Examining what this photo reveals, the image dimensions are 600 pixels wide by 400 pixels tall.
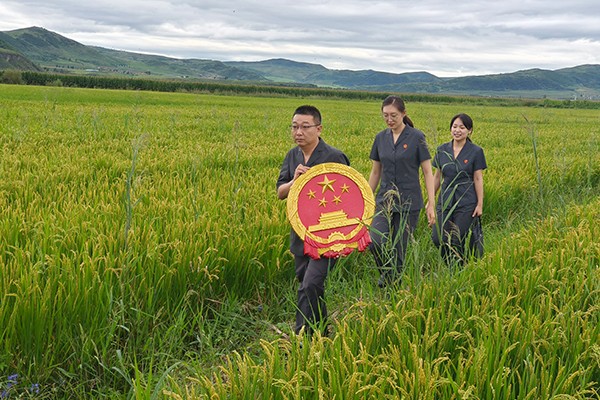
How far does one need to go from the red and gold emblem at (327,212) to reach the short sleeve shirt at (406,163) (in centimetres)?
141

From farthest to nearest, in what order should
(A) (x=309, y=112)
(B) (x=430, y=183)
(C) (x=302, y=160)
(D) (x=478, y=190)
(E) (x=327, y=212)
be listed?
(D) (x=478, y=190), (B) (x=430, y=183), (C) (x=302, y=160), (A) (x=309, y=112), (E) (x=327, y=212)

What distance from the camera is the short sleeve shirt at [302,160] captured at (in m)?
3.99

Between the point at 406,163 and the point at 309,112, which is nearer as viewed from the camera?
the point at 309,112

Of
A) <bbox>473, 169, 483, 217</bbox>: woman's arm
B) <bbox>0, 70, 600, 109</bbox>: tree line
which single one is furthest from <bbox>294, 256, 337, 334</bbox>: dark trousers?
<bbox>0, 70, 600, 109</bbox>: tree line

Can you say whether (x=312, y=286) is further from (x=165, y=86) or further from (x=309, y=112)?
(x=165, y=86)

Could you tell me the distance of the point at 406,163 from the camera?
5.21 metres

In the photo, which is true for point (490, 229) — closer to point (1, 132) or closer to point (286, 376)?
point (286, 376)

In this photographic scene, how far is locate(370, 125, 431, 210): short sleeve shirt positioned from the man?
1.20m

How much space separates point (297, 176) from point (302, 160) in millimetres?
299

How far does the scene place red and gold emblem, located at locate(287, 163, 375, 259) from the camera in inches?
147

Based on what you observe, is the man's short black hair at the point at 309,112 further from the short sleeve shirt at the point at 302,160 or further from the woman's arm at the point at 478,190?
the woman's arm at the point at 478,190

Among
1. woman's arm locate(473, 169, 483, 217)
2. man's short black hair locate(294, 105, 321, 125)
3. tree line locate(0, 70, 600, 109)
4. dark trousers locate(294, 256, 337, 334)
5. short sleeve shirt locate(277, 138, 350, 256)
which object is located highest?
tree line locate(0, 70, 600, 109)

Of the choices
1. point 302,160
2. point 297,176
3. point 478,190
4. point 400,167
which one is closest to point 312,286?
point 297,176

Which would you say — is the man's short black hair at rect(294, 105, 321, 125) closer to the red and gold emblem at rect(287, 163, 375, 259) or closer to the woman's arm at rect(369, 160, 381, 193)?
the red and gold emblem at rect(287, 163, 375, 259)
